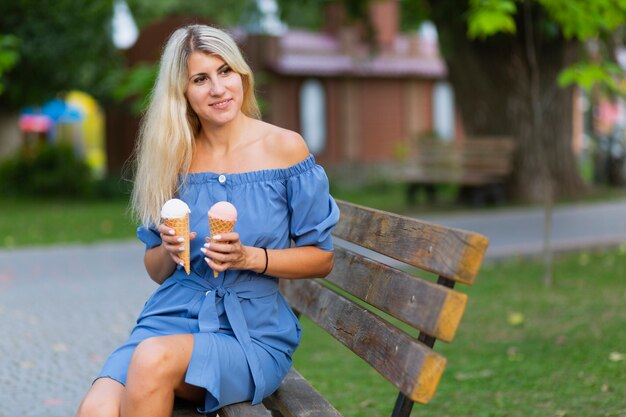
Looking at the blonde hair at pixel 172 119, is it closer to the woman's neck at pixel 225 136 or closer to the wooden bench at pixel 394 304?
the woman's neck at pixel 225 136

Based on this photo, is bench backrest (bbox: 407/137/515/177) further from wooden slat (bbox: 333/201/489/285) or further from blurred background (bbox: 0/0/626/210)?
wooden slat (bbox: 333/201/489/285)

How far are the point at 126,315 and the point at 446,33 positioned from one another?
844 cm

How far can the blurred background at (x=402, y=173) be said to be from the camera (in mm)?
5750

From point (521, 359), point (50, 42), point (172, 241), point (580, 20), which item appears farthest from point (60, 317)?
point (50, 42)

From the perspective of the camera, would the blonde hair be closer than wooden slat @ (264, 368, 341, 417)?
No

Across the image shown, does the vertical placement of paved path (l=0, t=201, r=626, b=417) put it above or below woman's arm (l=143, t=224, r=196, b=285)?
below

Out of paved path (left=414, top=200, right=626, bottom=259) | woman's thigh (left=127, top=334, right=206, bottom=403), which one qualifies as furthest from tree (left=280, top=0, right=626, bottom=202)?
woman's thigh (left=127, top=334, right=206, bottom=403)

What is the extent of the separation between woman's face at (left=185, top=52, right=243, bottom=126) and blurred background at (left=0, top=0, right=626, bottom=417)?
0.57 metres

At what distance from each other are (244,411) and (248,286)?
0.43 metres

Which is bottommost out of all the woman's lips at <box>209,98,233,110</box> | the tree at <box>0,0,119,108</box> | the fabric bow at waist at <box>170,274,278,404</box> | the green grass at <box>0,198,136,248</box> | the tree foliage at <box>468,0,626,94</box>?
the green grass at <box>0,198,136,248</box>

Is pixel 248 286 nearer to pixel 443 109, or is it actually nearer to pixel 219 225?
pixel 219 225

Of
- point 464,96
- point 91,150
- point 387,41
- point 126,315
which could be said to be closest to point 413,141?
point 464,96

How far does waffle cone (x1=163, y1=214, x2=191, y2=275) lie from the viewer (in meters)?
3.12

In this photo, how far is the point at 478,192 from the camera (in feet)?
53.2
